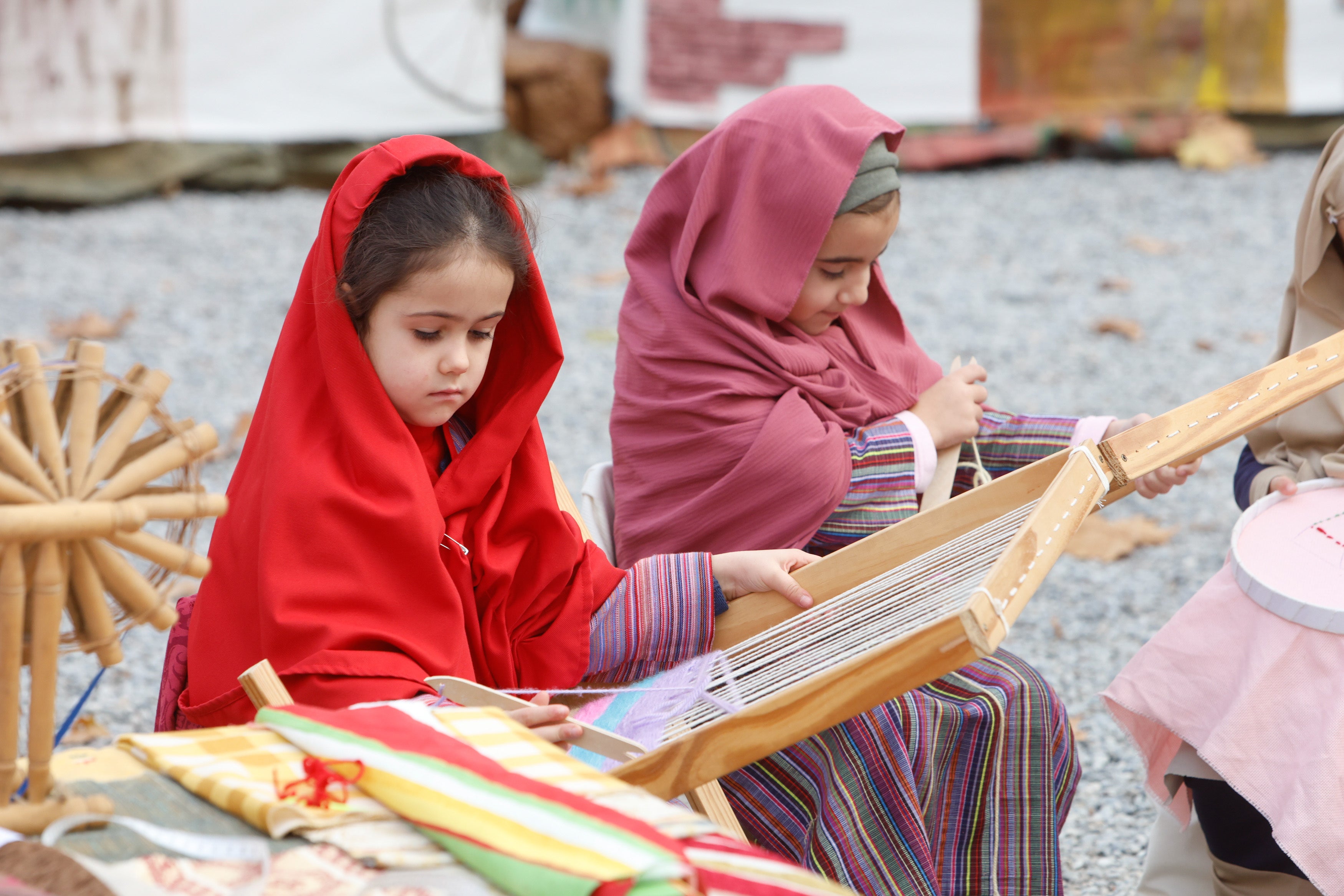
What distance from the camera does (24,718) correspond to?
3500 mm

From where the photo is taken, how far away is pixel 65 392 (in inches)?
54.5

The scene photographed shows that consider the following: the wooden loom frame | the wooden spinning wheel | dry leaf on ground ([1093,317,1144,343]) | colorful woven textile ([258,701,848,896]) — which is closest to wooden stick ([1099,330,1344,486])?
the wooden loom frame

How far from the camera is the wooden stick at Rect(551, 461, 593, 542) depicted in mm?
2623

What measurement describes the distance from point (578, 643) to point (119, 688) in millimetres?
2061

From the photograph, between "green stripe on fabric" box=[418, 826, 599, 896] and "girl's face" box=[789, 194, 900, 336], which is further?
"girl's face" box=[789, 194, 900, 336]

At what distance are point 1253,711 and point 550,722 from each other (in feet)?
4.08

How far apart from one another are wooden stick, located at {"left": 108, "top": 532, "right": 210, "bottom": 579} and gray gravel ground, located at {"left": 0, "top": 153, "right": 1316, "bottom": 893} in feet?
7.95

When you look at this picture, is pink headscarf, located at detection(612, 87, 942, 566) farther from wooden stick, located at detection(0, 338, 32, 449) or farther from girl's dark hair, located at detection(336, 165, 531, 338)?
Answer: wooden stick, located at detection(0, 338, 32, 449)

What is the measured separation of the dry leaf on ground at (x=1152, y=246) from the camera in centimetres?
773

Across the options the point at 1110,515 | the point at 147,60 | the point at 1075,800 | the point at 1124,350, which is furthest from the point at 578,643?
the point at 147,60

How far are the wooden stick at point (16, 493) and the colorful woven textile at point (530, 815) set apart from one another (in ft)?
1.45

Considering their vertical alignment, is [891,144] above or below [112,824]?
above

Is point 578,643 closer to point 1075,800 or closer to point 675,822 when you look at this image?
point 675,822

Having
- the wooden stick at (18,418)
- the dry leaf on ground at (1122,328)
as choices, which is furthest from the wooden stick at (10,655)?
the dry leaf on ground at (1122,328)
